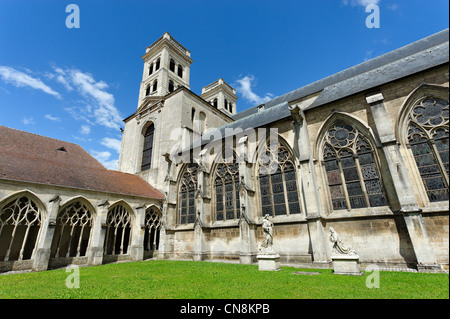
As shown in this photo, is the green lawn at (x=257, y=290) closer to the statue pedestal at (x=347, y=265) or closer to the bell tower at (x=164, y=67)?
the statue pedestal at (x=347, y=265)

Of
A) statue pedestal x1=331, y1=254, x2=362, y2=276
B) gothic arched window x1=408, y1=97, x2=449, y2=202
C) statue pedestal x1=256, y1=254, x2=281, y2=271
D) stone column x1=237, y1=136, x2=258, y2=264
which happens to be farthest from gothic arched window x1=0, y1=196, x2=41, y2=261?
gothic arched window x1=408, y1=97, x2=449, y2=202

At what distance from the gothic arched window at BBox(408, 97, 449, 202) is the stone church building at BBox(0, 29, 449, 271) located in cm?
4

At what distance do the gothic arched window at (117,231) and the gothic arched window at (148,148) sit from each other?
841 cm

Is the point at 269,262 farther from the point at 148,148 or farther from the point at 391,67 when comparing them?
the point at 148,148

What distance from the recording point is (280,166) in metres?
12.1

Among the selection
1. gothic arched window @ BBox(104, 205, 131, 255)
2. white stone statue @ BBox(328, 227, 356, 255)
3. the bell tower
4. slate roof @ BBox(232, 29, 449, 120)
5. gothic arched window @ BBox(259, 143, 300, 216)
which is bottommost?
white stone statue @ BBox(328, 227, 356, 255)

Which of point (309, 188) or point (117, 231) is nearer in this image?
point (309, 188)

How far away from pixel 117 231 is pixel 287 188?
11570 mm

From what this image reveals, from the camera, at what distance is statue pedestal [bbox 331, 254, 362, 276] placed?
7.05m

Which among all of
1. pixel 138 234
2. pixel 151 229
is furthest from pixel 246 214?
pixel 151 229

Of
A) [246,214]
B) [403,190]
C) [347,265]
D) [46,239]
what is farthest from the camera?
[246,214]

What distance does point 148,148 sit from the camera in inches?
902

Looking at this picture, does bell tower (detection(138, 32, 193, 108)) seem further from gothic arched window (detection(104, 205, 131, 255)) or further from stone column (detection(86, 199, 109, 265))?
stone column (detection(86, 199, 109, 265))

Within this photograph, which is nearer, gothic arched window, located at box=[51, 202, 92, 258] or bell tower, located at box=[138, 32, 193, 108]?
gothic arched window, located at box=[51, 202, 92, 258]
